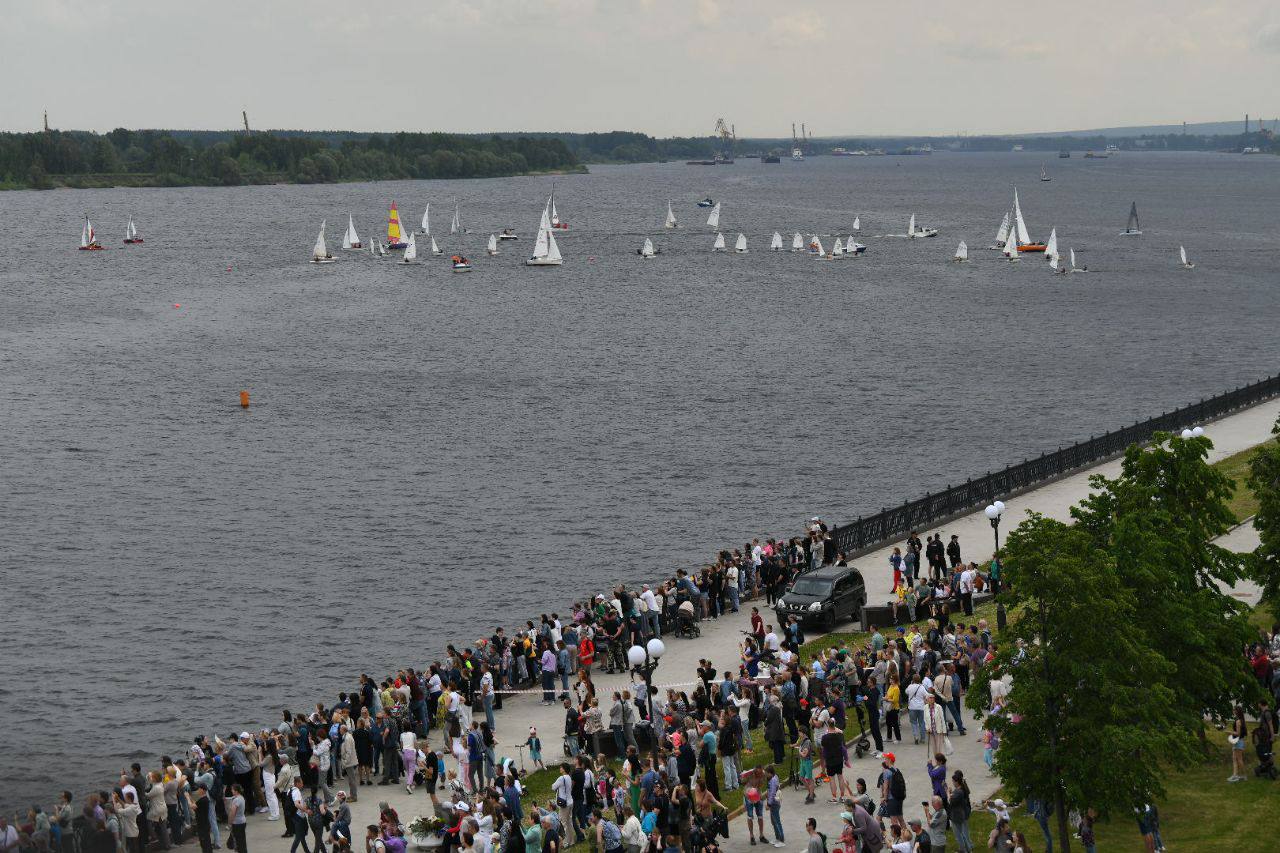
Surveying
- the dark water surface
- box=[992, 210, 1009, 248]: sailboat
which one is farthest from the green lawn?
box=[992, 210, 1009, 248]: sailboat

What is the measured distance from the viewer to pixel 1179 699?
23625 millimetres

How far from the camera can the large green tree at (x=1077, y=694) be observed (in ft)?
67.2

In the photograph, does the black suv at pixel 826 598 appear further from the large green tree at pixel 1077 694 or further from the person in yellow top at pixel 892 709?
the large green tree at pixel 1077 694

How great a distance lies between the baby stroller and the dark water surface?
2576 centimetres

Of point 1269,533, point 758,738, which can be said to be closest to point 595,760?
point 758,738

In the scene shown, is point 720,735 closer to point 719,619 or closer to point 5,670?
point 719,619

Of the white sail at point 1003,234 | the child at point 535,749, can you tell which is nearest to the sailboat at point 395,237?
the white sail at point 1003,234

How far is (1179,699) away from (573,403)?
65.9 m

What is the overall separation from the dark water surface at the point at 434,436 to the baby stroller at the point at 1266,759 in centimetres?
2576

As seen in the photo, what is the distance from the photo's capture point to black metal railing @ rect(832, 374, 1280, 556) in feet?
142

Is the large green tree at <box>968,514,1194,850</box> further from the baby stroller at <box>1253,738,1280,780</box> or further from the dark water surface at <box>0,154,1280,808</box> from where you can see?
the dark water surface at <box>0,154,1280,808</box>

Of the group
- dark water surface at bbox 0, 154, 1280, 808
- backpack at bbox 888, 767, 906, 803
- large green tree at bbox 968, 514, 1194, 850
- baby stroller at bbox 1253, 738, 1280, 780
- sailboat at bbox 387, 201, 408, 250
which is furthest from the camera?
sailboat at bbox 387, 201, 408, 250

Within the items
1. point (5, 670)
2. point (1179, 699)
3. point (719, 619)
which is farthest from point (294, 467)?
point (1179, 699)

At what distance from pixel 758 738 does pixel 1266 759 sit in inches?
358
